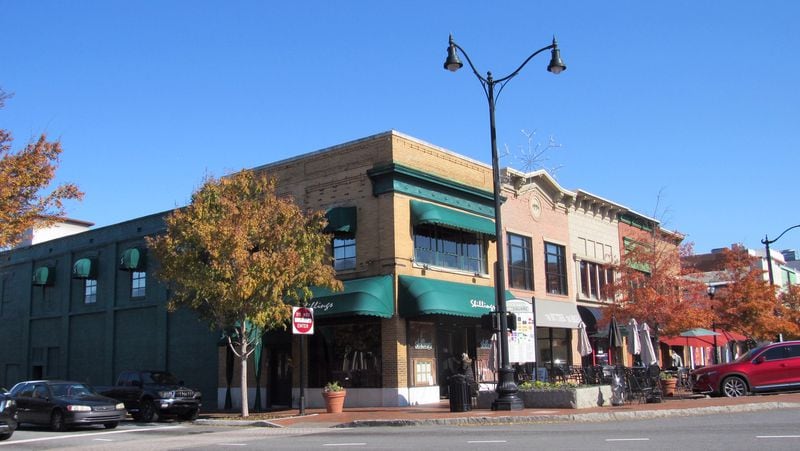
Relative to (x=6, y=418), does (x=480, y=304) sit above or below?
above

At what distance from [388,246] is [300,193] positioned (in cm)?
477

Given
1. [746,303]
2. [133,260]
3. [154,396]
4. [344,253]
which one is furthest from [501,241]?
[746,303]

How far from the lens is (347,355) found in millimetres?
26375

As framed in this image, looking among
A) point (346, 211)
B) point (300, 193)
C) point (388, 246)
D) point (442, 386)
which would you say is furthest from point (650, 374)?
point (300, 193)

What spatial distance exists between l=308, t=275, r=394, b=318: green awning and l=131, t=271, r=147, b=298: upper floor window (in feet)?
37.1

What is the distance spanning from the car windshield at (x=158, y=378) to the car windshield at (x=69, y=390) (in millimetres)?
2522

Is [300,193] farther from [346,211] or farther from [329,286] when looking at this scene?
[329,286]

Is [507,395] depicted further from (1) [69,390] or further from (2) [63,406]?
(1) [69,390]

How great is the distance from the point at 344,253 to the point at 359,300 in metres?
3.32

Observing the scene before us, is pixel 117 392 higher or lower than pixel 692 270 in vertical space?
lower

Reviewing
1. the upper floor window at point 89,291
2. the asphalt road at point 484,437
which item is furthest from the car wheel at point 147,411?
the upper floor window at point 89,291

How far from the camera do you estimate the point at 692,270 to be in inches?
1313

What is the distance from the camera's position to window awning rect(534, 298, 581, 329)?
32156mm

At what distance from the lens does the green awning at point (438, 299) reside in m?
24.6
